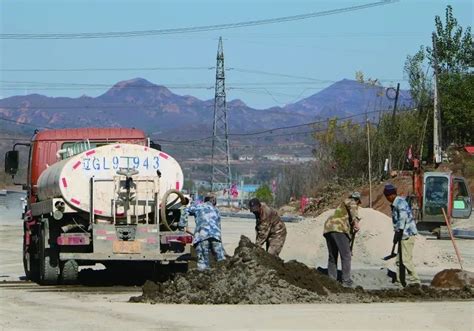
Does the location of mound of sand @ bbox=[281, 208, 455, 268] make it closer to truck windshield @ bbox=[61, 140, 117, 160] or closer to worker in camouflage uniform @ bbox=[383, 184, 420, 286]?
truck windshield @ bbox=[61, 140, 117, 160]

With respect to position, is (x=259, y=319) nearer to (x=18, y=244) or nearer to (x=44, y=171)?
(x=44, y=171)

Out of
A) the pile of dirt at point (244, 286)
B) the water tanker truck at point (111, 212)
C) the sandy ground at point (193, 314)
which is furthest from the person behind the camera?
the water tanker truck at point (111, 212)

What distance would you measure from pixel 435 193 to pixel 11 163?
26.8m

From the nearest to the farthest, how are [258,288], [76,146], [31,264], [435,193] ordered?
[258,288]
[31,264]
[76,146]
[435,193]

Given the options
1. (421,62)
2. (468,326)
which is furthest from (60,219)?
(421,62)

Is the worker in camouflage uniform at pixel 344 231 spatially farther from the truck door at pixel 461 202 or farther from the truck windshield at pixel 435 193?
the truck door at pixel 461 202

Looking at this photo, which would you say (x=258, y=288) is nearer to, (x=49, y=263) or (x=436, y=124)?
(x=49, y=263)

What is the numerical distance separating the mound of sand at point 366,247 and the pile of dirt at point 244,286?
8827 mm

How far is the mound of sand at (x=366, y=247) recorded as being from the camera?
1053 inches

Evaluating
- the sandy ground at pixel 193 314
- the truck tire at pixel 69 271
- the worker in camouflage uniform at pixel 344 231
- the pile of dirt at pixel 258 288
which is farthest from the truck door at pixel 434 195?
the pile of dirt at pixel 258 288

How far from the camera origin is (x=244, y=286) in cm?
1603

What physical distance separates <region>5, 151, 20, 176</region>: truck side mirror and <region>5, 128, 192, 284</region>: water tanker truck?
3373 mm

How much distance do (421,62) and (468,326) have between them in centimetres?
6388

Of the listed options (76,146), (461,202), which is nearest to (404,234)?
(76,146)
